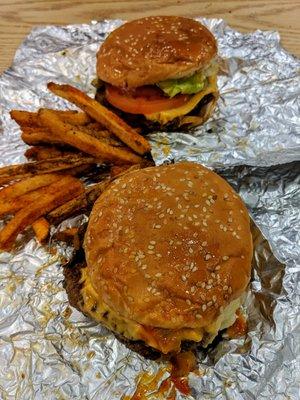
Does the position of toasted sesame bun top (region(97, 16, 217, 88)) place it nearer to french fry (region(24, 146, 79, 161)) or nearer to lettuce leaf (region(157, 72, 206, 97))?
lettuce leaf (region(157, 72, 206, 97))

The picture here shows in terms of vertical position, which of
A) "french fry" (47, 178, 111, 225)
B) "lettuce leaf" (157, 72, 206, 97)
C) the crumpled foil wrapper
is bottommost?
the crumpled foil wrapper

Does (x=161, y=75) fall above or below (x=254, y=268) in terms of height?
above

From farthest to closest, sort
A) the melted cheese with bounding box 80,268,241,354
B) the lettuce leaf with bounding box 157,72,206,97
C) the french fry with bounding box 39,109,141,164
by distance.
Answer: the lettuce leaf with bounding box 157,72,206,97, the french fry with bounding box 39,109,141,164, the melted cheese with bounding box 80,268,241,354

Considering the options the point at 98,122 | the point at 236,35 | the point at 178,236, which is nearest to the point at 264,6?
the point at 236,35

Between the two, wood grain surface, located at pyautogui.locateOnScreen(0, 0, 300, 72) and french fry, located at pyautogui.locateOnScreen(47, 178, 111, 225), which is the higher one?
wood grain surface, located at pyautogui.locateOnScreen(0, 0, 300, 72)

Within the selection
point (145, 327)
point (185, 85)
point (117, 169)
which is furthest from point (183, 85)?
point (145, 327)

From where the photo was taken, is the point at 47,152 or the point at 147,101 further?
the point at 147,101

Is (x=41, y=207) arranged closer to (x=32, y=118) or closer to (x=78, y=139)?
(x=78, y=139)

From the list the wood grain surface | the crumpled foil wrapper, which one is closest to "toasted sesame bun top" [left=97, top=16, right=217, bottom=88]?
the crumpled foil wrapper

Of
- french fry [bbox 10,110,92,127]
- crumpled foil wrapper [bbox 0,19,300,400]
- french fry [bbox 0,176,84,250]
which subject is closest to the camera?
crumpled foil wrapper [bbox 0,19,300,400]
